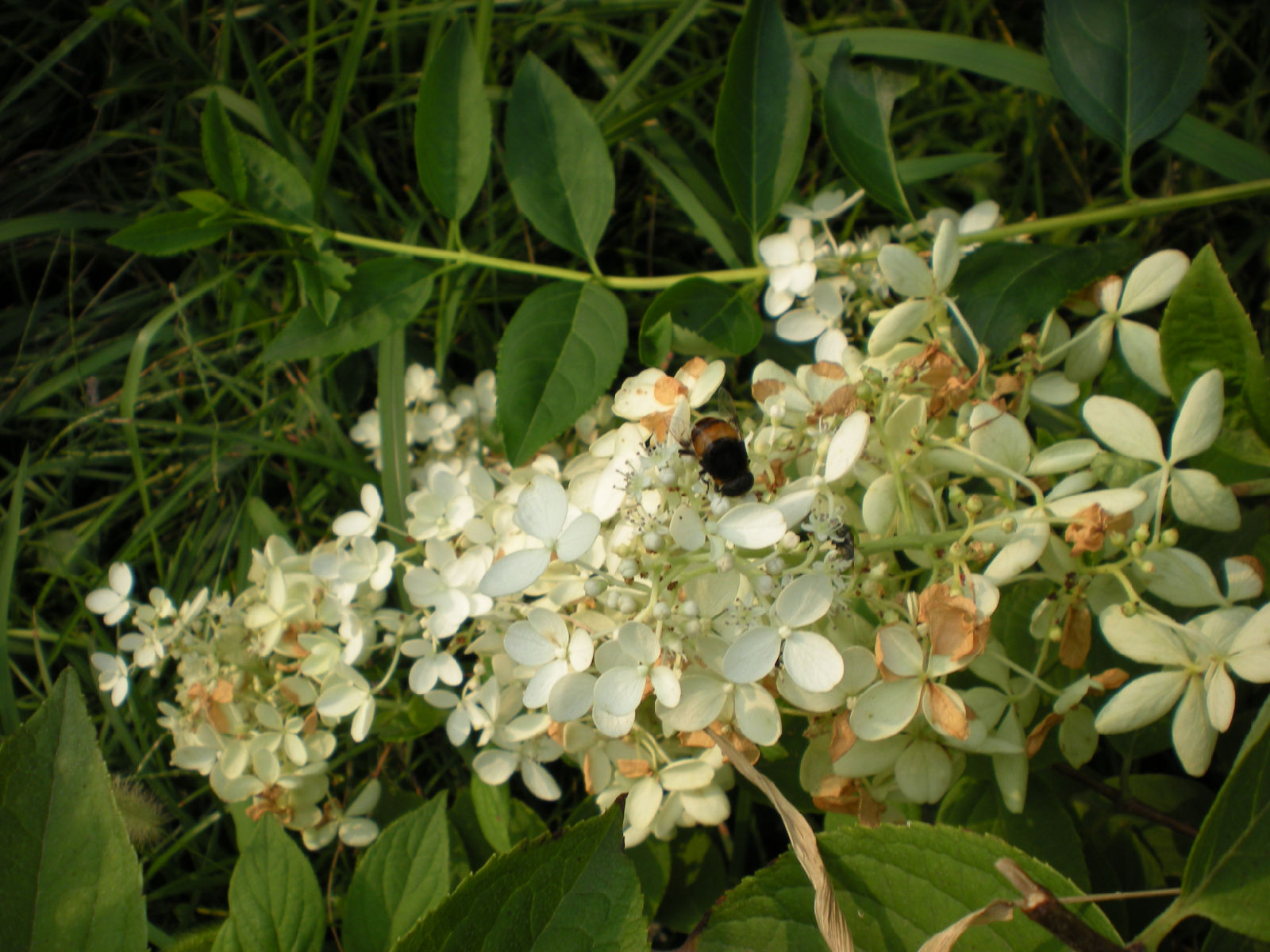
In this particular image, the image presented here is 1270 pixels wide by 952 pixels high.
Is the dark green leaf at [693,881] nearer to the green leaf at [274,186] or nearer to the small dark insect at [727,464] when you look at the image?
the small dark insect at [727,464]

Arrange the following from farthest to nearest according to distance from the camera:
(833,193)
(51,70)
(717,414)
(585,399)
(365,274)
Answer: (51,70)
(833,193)
(365,274)
(585,399)
(717,414)

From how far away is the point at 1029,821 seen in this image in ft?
4.40

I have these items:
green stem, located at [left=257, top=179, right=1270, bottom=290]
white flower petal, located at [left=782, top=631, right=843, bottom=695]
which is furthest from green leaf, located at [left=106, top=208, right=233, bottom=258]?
white flower petal, located at [left=782, top=631, right=843, bottom=695]

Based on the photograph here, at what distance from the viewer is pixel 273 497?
2.35 m

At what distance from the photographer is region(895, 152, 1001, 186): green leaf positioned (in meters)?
1.93

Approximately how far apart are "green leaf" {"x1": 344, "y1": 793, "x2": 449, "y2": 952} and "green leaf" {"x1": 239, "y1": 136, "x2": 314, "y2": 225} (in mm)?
1202

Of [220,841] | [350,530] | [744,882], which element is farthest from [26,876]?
[220,841]

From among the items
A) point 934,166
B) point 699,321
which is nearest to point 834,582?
point 699,321

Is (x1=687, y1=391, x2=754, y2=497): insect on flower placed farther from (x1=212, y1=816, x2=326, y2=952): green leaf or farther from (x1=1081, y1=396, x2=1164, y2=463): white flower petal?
(x1=212, y1=816, x2=326, y2=952): green leaf

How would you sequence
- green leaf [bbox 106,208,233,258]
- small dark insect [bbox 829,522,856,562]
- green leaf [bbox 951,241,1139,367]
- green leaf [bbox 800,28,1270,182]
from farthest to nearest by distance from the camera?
green leaf [bbox 800,28,1270,182], green leaf [bbox 106,208,233,258], green leaf [bbox 951,241,1139,367], small dark insect [bbox 829,522,856,562]

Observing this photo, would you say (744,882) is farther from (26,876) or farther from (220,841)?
(220,841)

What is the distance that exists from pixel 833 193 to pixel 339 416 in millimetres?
1349

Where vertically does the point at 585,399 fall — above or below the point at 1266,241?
above

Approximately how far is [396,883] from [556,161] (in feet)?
4.34
